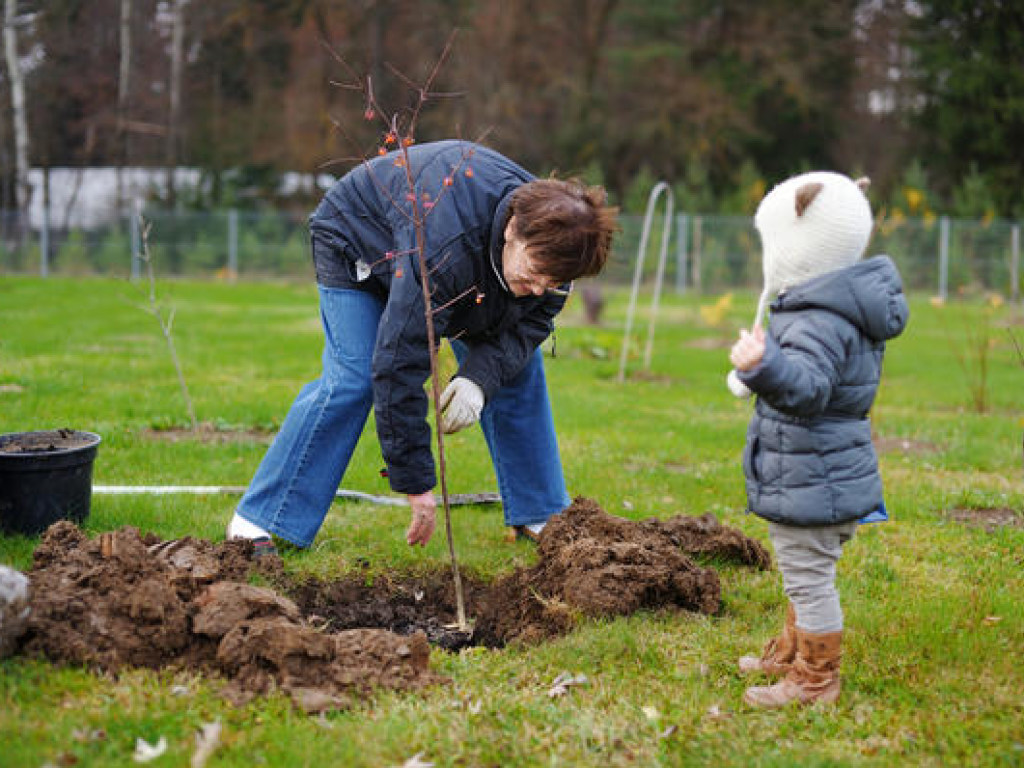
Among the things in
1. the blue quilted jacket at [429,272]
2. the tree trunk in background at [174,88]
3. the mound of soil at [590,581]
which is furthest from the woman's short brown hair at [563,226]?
the tree trunk in background at [174,88]

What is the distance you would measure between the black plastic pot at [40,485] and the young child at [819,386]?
Answer: 256cm

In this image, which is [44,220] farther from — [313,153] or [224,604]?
[224,604]

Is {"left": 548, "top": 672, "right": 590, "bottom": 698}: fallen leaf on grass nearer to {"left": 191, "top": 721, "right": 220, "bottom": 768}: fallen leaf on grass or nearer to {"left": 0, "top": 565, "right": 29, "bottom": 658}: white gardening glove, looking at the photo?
{"left": 191, "top": 721, "right": 220, "bottom": 768}: fallen leaf on grass

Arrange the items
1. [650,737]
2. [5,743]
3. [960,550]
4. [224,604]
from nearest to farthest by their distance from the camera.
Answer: [5,743]
[650,737]
[224,604]
[960,550]

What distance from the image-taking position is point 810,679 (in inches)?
111

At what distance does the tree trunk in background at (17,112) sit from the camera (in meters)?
20.2

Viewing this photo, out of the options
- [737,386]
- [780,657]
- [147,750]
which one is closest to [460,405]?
[737,386]

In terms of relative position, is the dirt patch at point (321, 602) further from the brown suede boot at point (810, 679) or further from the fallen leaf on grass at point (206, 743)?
the brown suede boot at point (810, 679)

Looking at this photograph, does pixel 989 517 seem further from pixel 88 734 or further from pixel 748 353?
pixel 88 734

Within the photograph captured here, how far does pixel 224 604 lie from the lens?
2926 millimetres

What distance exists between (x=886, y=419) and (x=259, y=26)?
2372cm

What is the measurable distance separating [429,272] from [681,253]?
18.5 meters

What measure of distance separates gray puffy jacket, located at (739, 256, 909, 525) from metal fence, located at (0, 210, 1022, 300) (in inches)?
671

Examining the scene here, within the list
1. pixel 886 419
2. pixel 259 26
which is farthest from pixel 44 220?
pixel 886 419
